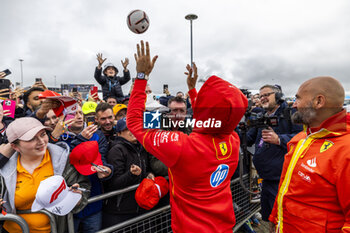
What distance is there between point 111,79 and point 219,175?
16.8ft

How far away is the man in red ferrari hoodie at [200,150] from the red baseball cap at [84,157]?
2.23 ft

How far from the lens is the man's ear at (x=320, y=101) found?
1.56m

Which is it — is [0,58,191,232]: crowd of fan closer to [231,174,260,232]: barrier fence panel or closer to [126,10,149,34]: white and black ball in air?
[231,174,260,232]: barrier fence panel

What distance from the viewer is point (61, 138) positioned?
2.68 m

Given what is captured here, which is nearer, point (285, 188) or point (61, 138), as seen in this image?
point (285, 188)

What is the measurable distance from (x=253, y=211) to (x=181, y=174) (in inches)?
115

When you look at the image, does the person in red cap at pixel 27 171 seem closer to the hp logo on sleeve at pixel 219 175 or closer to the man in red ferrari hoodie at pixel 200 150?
the man in red ferrari hoodie at pixel 200 150

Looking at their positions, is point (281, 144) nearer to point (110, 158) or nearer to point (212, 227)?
point (212, 227)

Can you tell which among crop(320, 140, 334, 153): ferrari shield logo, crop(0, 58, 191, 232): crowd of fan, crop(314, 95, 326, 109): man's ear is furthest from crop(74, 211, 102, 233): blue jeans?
crop(314, 95, 326, 109): man's ear

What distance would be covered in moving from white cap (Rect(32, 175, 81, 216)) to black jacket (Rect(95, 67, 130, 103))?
14.7 feet

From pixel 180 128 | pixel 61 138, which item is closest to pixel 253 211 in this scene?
pixel 180 128

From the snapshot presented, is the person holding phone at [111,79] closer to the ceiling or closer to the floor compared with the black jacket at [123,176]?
closer to the ceiling

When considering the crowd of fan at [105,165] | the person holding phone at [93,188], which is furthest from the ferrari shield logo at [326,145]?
the person holding phone at [93,188]

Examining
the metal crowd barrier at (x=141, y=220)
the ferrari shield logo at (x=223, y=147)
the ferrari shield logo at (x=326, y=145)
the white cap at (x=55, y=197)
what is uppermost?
the ferrari shield logo at (x=326, y=145)
